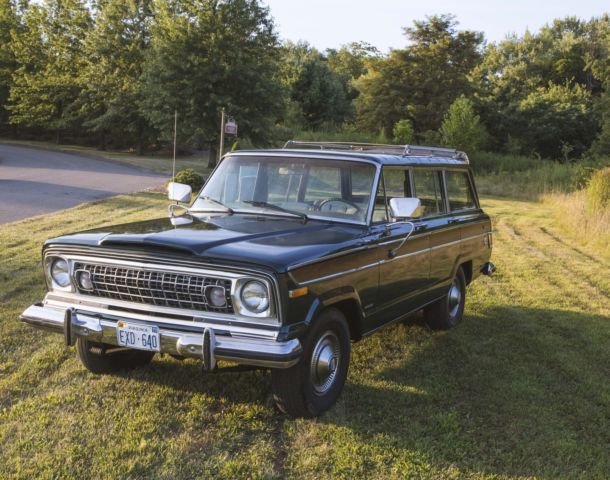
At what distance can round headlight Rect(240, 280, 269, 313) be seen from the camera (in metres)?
3.70

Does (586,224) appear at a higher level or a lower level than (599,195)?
lower

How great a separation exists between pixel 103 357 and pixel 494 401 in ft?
10.0

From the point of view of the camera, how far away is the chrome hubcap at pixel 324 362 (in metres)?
4.09

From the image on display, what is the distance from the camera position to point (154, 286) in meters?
3.93

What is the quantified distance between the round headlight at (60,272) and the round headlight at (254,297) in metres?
1.43

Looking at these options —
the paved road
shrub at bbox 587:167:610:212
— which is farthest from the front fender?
shrub at bbox 587:167:610:212

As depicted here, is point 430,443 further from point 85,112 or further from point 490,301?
point 85,112

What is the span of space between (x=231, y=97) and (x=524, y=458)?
3105cm

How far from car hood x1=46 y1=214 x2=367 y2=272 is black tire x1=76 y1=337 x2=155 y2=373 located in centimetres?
88

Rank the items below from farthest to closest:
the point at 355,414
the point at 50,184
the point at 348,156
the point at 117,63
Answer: the point at 117,63, the point at 50,184, the point at 348,156, the point at 355,414

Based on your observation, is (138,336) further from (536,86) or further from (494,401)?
(536,86)

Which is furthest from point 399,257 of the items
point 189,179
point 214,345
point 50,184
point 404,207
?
point 50,184

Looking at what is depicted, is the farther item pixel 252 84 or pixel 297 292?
pixel 252 84

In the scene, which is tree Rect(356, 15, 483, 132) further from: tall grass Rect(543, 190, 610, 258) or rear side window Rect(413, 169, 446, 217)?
rear side window Rect(413, 169, 446, 217)
